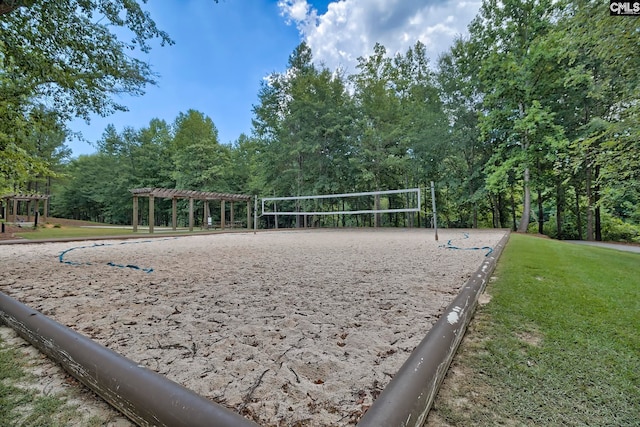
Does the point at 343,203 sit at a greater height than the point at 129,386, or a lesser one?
greater

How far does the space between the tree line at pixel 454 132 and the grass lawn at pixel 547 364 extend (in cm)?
430

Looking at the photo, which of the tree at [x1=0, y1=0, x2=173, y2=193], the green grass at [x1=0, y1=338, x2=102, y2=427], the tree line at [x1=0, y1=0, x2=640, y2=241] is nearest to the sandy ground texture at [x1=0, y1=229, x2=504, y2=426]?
the green grass at [x1=0, y1=338, x2=102, y2=427]

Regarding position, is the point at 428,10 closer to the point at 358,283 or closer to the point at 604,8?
the point at 604,8

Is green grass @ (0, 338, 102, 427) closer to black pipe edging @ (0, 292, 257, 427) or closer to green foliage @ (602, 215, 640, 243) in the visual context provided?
black pipe edging @ (0, 292, 257, 427)

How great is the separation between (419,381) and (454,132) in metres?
14.5

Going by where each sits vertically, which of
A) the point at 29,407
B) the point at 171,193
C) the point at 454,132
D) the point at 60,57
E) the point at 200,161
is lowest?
the point at 29,407

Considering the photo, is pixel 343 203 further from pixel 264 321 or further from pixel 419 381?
pixel 419 381

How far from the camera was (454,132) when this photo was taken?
13344 millimetres

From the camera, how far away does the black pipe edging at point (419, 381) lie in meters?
0.74

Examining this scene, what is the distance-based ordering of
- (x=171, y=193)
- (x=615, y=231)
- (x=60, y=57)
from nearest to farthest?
(x=60, y=57) < (x=171, y=193) < (x=615, y=231)

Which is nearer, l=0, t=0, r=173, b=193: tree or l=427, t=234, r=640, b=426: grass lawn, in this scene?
l=427, t=234, r=640, b=426: grass lawn

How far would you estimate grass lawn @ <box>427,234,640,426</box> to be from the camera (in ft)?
3.03

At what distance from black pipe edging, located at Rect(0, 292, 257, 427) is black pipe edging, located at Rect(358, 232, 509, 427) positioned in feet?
1.12

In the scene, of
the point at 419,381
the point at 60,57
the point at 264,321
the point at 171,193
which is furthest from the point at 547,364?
the point at 171,193
